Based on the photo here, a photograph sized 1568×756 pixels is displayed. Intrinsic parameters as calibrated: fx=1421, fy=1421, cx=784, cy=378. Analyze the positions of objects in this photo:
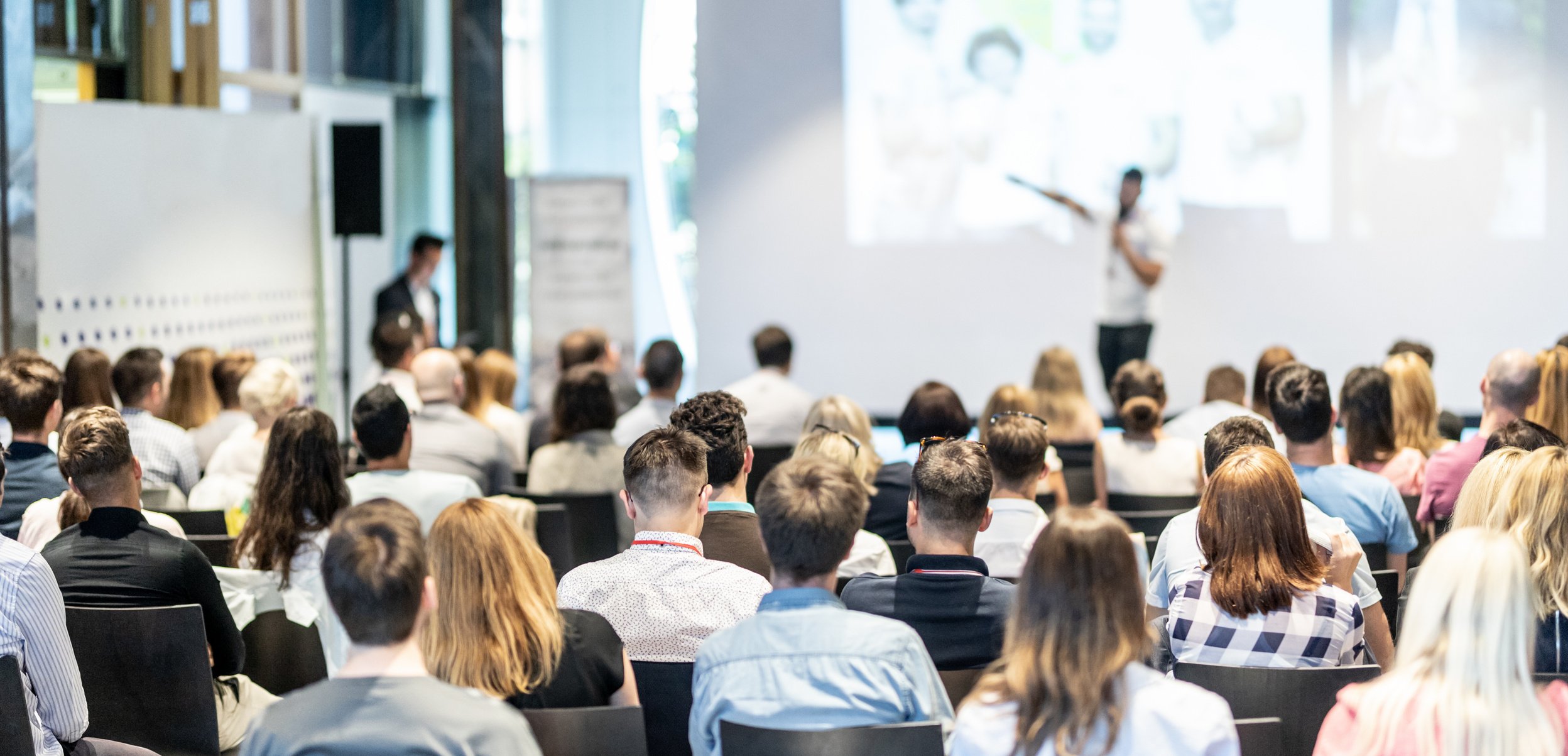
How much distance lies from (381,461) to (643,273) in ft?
20.8

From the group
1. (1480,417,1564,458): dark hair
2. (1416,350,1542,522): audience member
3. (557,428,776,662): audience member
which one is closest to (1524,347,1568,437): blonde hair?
(1416,350,1542,522): audience member

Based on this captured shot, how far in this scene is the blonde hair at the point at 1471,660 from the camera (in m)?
1.74

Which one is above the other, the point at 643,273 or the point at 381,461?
the point at 643,273

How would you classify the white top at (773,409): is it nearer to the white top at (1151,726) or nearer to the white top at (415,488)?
the white top at (415,488)

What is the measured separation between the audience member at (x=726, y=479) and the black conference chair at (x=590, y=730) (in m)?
1.04

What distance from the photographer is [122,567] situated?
9.39 ft

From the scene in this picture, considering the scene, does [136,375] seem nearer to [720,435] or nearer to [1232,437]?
[720,435]

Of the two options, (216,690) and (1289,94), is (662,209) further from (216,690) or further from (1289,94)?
(216,690)

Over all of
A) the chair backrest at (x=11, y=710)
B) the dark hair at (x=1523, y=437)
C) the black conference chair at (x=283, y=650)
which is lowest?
the black conference chair at (x=283, y=650)

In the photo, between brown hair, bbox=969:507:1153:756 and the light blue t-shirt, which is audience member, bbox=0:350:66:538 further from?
the light blue t-shirt

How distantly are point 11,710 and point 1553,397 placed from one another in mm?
4312

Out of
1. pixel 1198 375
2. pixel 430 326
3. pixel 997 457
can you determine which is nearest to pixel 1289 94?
pixel 1198 375

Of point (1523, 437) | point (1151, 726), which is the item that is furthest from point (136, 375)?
point (1523, 437)

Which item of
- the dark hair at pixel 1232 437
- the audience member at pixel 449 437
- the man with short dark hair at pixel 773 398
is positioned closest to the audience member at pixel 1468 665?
the dark hair at pixel 1232 437
